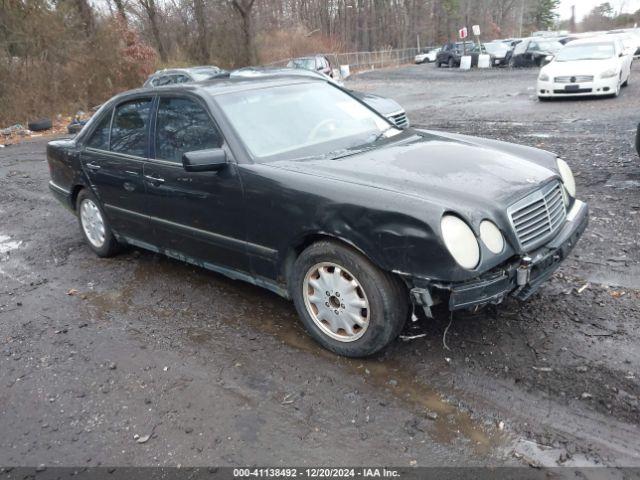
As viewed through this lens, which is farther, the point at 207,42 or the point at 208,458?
the point at 207,42

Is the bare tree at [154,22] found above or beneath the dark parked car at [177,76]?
above

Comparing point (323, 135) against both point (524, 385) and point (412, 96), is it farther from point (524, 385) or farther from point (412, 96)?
point (412, 96)

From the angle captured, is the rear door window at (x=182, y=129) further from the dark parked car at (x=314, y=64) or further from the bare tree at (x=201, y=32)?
the bare tree at (x=201, y=32)

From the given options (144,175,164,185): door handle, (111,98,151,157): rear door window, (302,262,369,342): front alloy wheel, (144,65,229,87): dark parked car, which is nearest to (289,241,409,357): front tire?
(302,262,369,342): front alloy wheel

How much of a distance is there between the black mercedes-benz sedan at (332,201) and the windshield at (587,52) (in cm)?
1212

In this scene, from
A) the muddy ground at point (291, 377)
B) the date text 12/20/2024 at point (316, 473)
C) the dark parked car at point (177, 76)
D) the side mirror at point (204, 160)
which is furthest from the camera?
the dark parked car at point (177, 76)

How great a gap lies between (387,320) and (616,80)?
13.3 meters

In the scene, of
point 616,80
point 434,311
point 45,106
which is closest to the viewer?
point 434,311

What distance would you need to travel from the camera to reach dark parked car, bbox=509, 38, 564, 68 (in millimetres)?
28312

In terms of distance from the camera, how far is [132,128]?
15.4 feet

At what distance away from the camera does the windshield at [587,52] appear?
14.3 metres

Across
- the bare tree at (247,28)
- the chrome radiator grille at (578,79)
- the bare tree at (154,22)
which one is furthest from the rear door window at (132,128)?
the bare tree at (247,28)

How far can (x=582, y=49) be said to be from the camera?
1476cm

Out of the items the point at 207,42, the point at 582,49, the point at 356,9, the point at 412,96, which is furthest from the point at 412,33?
the point at 582,49
